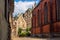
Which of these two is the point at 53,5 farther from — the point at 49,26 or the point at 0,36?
the point at 0,36

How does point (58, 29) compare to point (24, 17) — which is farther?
point (24, 17)

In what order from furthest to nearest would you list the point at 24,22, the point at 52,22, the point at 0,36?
1. the point at 24,22
2. the point at 52,22
3. the point at 0,36

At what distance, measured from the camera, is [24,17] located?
176 ft

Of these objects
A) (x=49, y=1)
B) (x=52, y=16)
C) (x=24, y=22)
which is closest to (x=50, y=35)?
(x=52, y=16)

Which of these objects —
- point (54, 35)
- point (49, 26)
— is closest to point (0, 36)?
point (54, 35)

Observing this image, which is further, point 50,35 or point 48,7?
point 48,7

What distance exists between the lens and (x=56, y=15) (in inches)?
924

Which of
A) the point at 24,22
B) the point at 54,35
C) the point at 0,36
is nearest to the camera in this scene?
the point at 0,36

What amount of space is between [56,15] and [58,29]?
1730mm

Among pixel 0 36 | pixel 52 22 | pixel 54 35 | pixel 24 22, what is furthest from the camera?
pixel 24 22

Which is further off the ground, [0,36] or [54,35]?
[0,36]

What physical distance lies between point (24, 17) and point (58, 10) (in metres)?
30.6

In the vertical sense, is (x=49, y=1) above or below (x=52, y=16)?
above

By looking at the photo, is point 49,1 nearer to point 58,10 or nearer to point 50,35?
point 58,10
